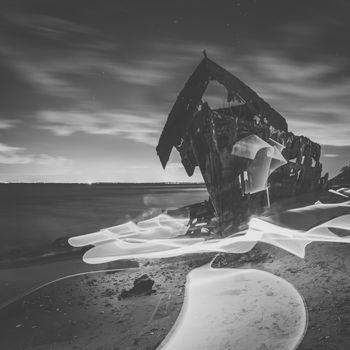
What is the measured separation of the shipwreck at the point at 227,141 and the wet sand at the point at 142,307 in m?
2.49

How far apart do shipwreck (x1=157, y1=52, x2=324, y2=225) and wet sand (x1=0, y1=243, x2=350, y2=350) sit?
98.0 inches

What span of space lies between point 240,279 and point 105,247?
8.18 metres

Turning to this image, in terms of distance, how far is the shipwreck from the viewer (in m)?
9.84

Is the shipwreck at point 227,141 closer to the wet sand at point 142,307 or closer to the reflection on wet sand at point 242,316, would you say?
the wet sand at point 142,307

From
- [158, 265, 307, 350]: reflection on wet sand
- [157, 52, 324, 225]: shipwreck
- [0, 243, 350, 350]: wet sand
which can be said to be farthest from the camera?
[157, 52, 324, 225]: shipwreck

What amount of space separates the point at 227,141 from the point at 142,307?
223 inches

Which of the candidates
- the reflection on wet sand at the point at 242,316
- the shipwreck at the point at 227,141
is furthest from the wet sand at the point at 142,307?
the shipwreck at the point at 227,141

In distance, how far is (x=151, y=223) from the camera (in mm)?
20891

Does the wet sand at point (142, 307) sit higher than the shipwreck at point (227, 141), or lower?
lower

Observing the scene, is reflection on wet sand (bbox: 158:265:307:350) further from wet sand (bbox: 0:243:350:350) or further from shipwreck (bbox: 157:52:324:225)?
shipwreck (bbox: 157:52:324:225)

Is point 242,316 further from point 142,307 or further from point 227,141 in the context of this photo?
point 227,141

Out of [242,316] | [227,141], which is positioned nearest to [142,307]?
[242,316]

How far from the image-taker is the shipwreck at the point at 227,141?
32.3 feet

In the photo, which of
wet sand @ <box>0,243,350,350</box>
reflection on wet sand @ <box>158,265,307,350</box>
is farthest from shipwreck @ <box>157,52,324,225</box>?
reflection on wet sand @ <box>158,265,307,350</box>
